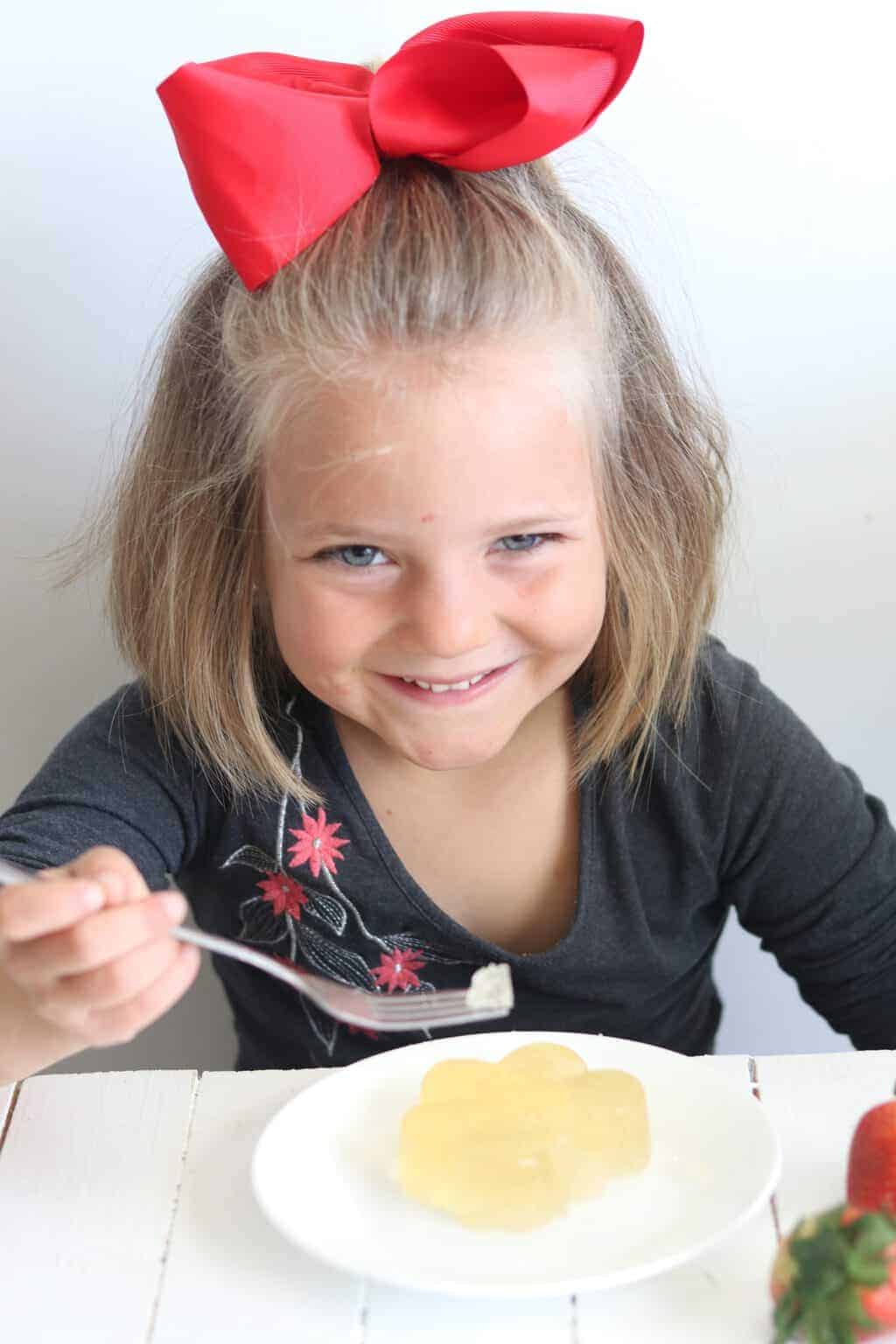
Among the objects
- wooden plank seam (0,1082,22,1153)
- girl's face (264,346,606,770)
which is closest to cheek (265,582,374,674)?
girl's face (264,346,606,770)

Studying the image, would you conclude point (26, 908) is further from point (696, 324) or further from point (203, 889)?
point (696, 324)

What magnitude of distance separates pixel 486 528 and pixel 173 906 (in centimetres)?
23

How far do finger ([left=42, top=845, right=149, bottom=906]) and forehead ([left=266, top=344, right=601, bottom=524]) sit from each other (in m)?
0.19

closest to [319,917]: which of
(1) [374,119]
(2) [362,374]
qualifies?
(2) [362,374]

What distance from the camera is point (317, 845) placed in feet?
2.88

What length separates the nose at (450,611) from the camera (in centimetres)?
69

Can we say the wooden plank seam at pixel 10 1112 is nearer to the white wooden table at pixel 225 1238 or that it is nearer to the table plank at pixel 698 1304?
the white wooden table at pixel 225 1238

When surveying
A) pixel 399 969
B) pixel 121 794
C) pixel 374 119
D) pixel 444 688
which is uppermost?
pixel 374 119

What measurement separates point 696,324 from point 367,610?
0.35m

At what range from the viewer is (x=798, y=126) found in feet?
2.94

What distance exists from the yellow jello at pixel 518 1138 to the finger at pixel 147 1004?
0.11m

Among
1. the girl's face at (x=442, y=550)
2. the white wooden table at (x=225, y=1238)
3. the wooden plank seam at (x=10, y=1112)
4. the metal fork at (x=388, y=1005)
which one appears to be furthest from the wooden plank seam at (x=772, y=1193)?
the wooden plank seam at (x=10, y=1112)

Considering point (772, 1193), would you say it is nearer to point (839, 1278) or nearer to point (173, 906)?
point (839, 1278)

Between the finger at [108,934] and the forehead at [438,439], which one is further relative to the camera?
the forehead at [438,439]
